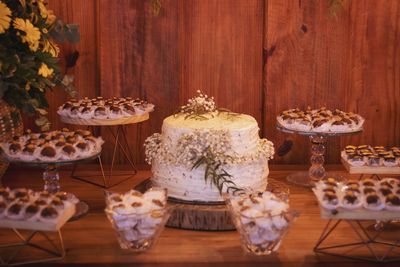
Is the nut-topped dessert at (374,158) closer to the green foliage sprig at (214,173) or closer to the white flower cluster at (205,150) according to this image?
the white flower cluster at (205,150)

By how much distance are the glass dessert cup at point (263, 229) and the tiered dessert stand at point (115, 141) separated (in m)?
0.75

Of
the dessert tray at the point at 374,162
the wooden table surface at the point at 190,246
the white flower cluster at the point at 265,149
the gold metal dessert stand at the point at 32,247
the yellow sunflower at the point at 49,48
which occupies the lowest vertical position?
the wooden table surface at the point at 190,246

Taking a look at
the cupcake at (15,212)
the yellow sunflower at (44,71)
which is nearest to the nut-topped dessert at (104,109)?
the yellow sunflower at (44,71)

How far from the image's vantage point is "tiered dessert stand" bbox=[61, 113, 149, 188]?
8.39 ft

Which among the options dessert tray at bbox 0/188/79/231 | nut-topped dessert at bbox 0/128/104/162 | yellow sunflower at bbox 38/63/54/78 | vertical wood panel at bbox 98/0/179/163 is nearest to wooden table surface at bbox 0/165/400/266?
dessert tray at bbox 0/188/79/231

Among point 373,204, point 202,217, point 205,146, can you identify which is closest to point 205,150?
point 205,146

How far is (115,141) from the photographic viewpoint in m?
2.92

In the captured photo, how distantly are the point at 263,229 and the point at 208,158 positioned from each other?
40 cm

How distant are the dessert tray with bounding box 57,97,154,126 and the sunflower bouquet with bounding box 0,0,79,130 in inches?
5.8

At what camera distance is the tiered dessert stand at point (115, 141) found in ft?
8.39

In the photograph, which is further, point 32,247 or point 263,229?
point 32,247

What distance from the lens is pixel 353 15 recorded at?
291cm

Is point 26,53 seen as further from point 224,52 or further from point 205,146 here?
point 224,52

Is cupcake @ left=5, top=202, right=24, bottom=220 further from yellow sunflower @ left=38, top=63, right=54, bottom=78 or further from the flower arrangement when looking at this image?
the flower arrangement
